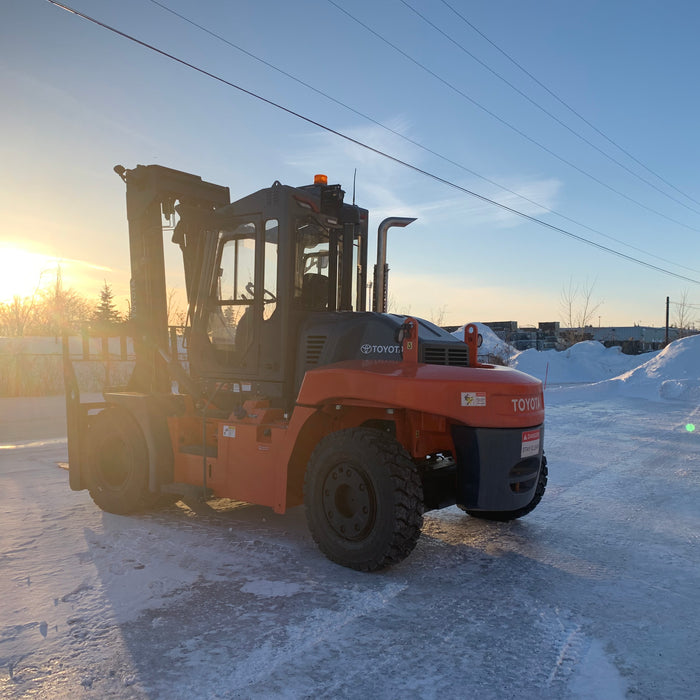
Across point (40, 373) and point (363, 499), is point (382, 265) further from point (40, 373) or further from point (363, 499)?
point (40, 373)

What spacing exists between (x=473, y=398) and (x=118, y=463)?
3.69 metres

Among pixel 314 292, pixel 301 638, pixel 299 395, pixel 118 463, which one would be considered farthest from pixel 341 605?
pixel 118 463

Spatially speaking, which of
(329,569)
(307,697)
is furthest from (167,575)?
(307,697)

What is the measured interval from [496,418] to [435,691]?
1926 millimetres

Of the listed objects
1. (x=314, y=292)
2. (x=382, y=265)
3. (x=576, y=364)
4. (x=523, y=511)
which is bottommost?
(x=523, y=511)

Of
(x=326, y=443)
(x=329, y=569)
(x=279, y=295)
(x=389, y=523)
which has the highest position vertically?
(x=279, y=295)

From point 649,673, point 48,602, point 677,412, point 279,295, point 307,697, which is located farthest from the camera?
point 677,412

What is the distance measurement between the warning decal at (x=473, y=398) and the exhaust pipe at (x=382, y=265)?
146cm

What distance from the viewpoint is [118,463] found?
596 cm

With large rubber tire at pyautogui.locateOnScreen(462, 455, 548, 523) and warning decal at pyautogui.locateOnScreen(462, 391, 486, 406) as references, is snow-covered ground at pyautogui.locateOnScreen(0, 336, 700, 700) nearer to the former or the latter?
large rubber tire at pyautogui.locateOnScreen(462, 455, 548, 523)

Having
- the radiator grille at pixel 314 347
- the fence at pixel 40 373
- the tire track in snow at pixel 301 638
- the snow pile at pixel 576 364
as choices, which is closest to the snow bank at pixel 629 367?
the snow pile at pixel 576 364

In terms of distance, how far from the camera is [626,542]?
16.8 ft

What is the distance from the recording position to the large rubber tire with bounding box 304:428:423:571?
4191mm

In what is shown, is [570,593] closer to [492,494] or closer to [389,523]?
[492,494]
